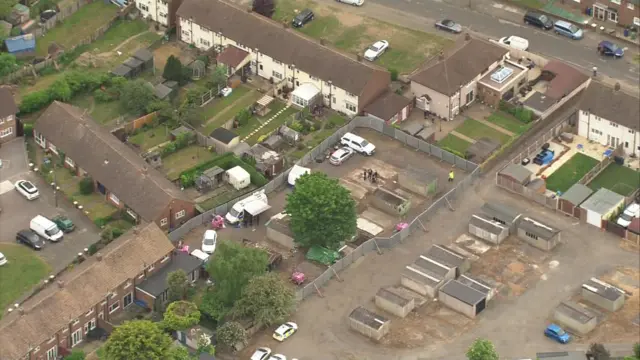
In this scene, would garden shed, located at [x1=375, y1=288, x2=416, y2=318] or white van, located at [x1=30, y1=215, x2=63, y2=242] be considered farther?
white van, located at [x1=30, y1=215, x2=63, y2=242]

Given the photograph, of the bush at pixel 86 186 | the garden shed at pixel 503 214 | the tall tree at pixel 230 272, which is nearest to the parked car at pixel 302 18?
the bush at pixel 86 186

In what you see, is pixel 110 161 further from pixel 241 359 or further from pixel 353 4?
pixel 353 4

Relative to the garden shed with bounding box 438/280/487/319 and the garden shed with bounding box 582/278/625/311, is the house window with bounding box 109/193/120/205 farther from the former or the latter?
the garden shed with bounding box 582/278/625/311

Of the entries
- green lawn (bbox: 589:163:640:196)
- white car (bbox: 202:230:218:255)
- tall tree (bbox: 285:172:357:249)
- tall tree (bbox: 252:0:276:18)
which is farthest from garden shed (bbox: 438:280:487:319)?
tall tree (bbox: 252:0:276:18)

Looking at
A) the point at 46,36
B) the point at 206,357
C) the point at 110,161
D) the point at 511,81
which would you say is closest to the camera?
the point at 206,357

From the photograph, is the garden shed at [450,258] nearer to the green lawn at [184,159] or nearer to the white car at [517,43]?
the green lawn at [184,159]

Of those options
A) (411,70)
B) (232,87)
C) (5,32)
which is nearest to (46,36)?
(5,32)

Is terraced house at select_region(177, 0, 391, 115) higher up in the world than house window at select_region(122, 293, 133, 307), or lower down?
higher up
